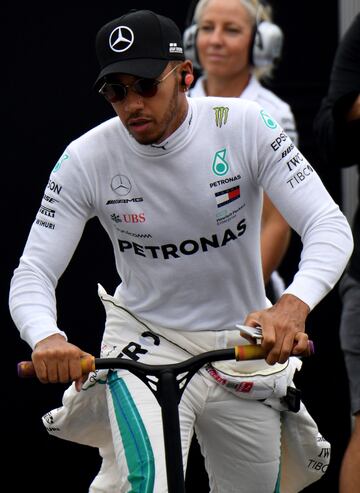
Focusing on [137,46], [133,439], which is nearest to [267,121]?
[137,46]

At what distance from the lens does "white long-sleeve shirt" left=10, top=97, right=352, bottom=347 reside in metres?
4.81

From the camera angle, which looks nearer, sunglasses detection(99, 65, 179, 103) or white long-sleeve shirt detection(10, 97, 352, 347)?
sunglasses detection(99, 65, 179, 103)

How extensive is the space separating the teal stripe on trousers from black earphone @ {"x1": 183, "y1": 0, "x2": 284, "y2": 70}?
8.89 ft

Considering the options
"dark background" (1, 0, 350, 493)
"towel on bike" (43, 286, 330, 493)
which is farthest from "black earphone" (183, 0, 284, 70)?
"towel on bike" (43, 286, 330, 493)

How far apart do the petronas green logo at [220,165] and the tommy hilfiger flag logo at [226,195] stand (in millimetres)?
62

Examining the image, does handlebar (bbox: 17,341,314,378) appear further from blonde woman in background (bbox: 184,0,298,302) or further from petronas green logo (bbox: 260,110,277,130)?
blonde woman in background (bbox: 184,0,298,302)

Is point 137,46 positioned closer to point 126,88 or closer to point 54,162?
point 126,88

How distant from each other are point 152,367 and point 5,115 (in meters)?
3.23

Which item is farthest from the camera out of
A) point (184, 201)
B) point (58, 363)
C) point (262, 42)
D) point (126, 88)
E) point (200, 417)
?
point (262, 42)

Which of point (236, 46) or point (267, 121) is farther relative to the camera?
point (236, 46)

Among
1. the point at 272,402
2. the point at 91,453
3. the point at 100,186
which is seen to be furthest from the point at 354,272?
the point at 91,453

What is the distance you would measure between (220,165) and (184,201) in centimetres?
17

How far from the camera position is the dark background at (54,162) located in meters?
7.32

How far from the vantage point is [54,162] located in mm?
7395
